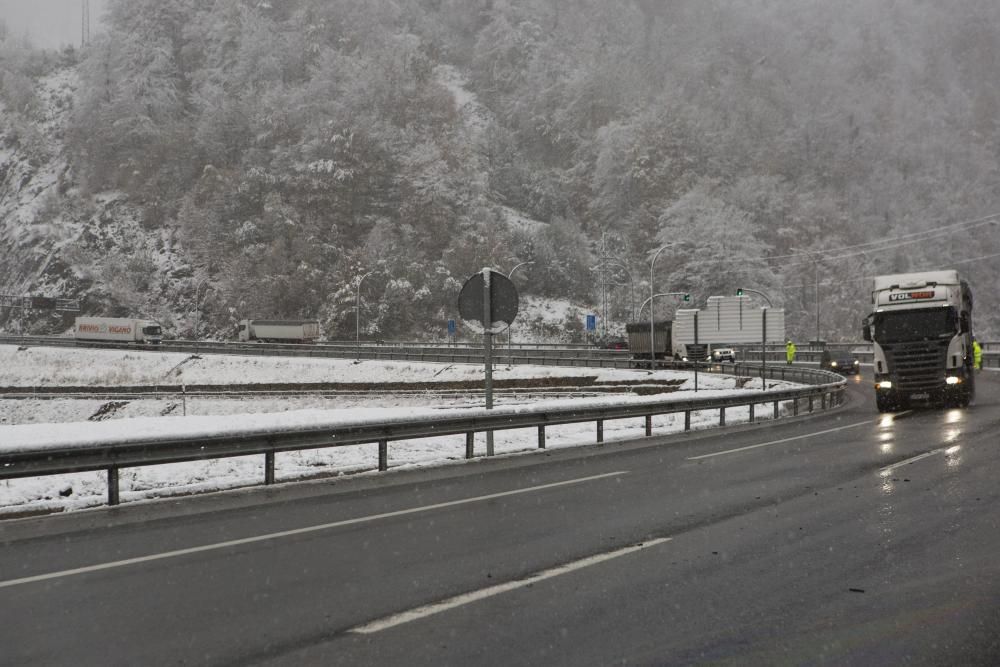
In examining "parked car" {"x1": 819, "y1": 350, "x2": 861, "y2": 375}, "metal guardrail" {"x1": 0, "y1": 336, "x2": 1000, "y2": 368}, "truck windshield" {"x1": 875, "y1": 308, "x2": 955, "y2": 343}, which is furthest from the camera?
"metal guardrail" {"x1": 0, "y1": 336, "x2": 1000, "y2": 368}

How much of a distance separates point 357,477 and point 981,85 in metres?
141

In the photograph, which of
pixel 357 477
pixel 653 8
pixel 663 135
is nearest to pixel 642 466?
pixel 357 477

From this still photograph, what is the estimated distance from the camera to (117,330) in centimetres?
7581

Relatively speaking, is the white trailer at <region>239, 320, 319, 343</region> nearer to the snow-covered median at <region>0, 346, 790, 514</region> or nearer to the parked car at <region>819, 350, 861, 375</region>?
the snow-covered median at <region>0, 346, 790, 514</region>

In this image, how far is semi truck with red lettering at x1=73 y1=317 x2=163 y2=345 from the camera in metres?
75.4

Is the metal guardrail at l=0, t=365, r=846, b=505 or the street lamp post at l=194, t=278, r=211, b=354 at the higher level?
the street lamp post at l=194, t=278, r=211, b=354

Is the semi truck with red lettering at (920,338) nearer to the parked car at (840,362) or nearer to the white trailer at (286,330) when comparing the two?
the parked car at (840,362)

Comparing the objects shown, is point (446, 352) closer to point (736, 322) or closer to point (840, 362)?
point (736, 322)

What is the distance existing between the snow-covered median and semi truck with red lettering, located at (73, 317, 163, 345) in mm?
7396

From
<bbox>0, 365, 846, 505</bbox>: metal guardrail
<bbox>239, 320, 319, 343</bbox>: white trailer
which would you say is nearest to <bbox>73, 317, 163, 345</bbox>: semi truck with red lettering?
<bbox>239, 320, 319, 343</bbox>: white trailer

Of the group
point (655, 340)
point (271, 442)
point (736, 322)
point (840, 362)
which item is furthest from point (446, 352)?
A: point (271, 442)

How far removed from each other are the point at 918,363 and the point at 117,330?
67741 mm

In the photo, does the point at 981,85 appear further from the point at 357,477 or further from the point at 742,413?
the point at 357,477

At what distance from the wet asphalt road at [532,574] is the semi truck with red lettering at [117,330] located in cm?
6902
